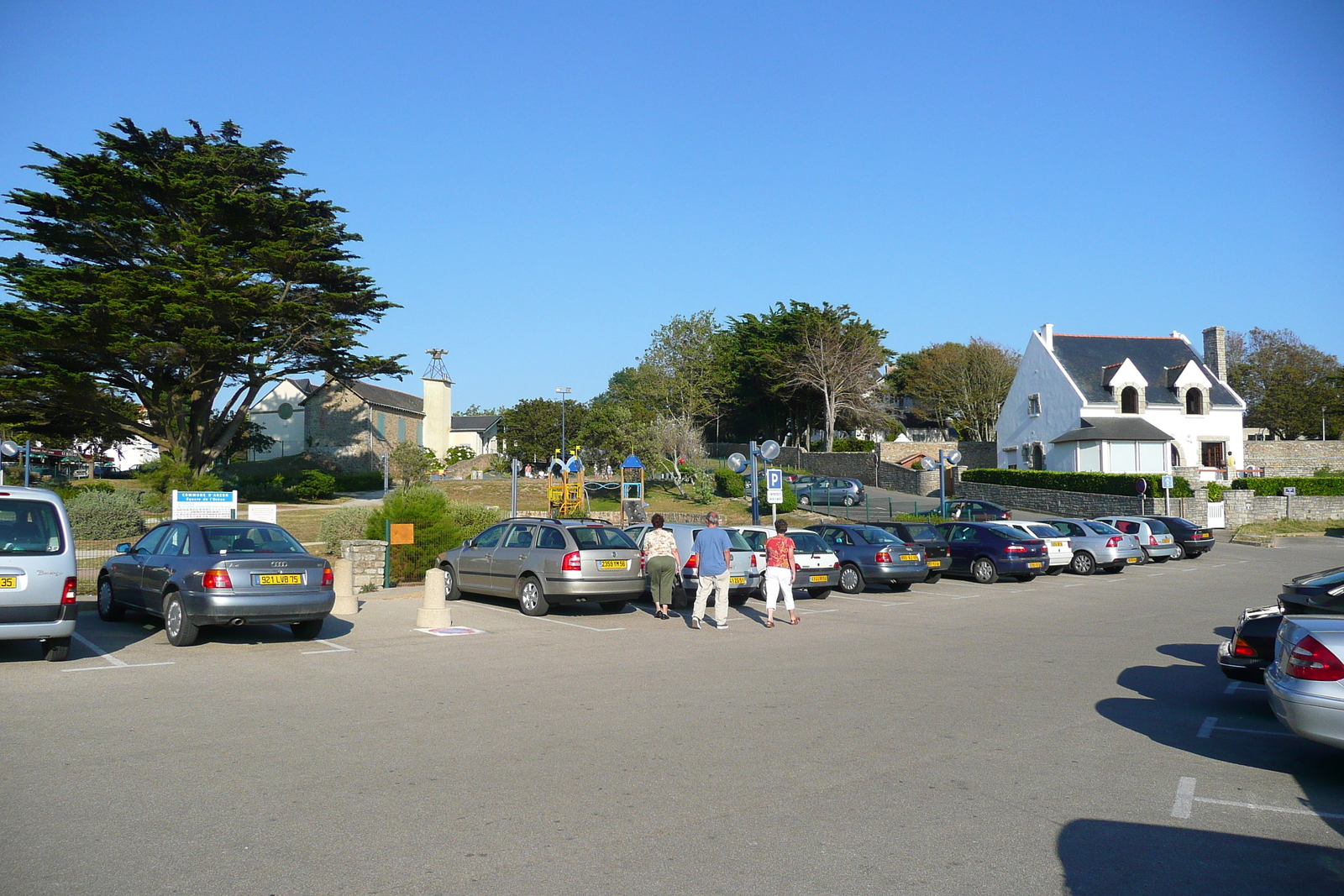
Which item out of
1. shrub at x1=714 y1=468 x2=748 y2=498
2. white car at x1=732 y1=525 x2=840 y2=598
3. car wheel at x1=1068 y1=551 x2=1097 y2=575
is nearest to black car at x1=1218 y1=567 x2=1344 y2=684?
white car at x1=732 y1=525 x2=840 y2=598

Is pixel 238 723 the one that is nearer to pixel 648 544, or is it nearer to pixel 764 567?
pixel 648 544

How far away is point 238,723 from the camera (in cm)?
743

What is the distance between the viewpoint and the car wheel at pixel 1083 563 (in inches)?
990

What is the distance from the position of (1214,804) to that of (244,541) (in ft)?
34.5

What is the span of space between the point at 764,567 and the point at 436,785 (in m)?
11.5

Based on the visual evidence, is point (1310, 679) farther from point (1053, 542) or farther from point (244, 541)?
point (1053, 542)

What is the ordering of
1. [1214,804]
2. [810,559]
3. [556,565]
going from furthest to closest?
[810,559]
[556,565]
[1214,804]

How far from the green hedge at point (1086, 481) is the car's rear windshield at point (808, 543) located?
29.2m

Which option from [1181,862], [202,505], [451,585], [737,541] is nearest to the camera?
[1181,862]

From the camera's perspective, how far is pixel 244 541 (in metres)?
11.7

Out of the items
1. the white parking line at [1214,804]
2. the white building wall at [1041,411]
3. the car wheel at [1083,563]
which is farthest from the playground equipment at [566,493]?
the white parking line at [1214,804]

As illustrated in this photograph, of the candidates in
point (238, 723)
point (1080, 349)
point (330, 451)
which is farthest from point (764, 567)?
point (330, 451)

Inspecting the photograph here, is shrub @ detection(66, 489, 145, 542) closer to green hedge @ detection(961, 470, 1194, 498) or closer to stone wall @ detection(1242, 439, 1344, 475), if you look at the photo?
green hedge @ detection(961, 470, 1194, 498)

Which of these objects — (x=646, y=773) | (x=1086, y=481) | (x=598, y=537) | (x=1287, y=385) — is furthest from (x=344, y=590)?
(x=1287, y=385)
